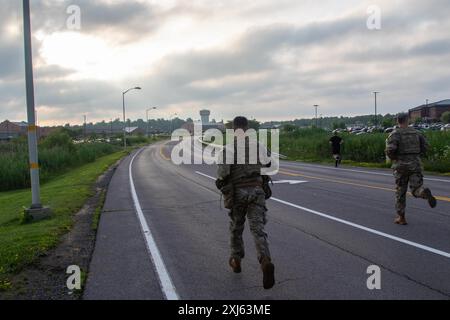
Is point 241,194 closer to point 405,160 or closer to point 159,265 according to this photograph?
point 159,265

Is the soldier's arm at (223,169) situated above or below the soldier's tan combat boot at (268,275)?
above

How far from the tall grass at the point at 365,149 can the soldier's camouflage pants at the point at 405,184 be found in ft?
44.0

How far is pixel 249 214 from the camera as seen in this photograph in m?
6.29

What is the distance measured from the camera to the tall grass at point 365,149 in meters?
22.8

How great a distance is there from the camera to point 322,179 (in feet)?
63.8

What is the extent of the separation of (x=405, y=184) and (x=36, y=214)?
8.33m

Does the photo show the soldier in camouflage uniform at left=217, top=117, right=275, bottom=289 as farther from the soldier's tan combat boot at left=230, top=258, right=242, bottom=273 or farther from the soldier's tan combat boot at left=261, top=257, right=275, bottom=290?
the soldier's tan combat boot at left=261, top=257, right=275, bottom=290

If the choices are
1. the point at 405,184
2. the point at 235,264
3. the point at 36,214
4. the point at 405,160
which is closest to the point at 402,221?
the point at 405,184

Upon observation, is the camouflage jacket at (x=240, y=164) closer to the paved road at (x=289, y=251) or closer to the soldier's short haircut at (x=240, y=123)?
the soldier's short haircut at (x=240, y=123)

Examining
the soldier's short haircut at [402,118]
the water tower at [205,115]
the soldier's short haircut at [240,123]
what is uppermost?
the water tower at [205,115]

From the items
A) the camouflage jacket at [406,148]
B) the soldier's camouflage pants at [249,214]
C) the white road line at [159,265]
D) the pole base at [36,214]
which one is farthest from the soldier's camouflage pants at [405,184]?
the pole base at [36,214]

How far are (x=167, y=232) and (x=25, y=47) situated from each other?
5.83 m

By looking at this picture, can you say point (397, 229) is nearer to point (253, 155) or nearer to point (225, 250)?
point (225, 250)

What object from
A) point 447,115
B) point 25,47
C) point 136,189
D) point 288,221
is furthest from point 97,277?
point 447,115
